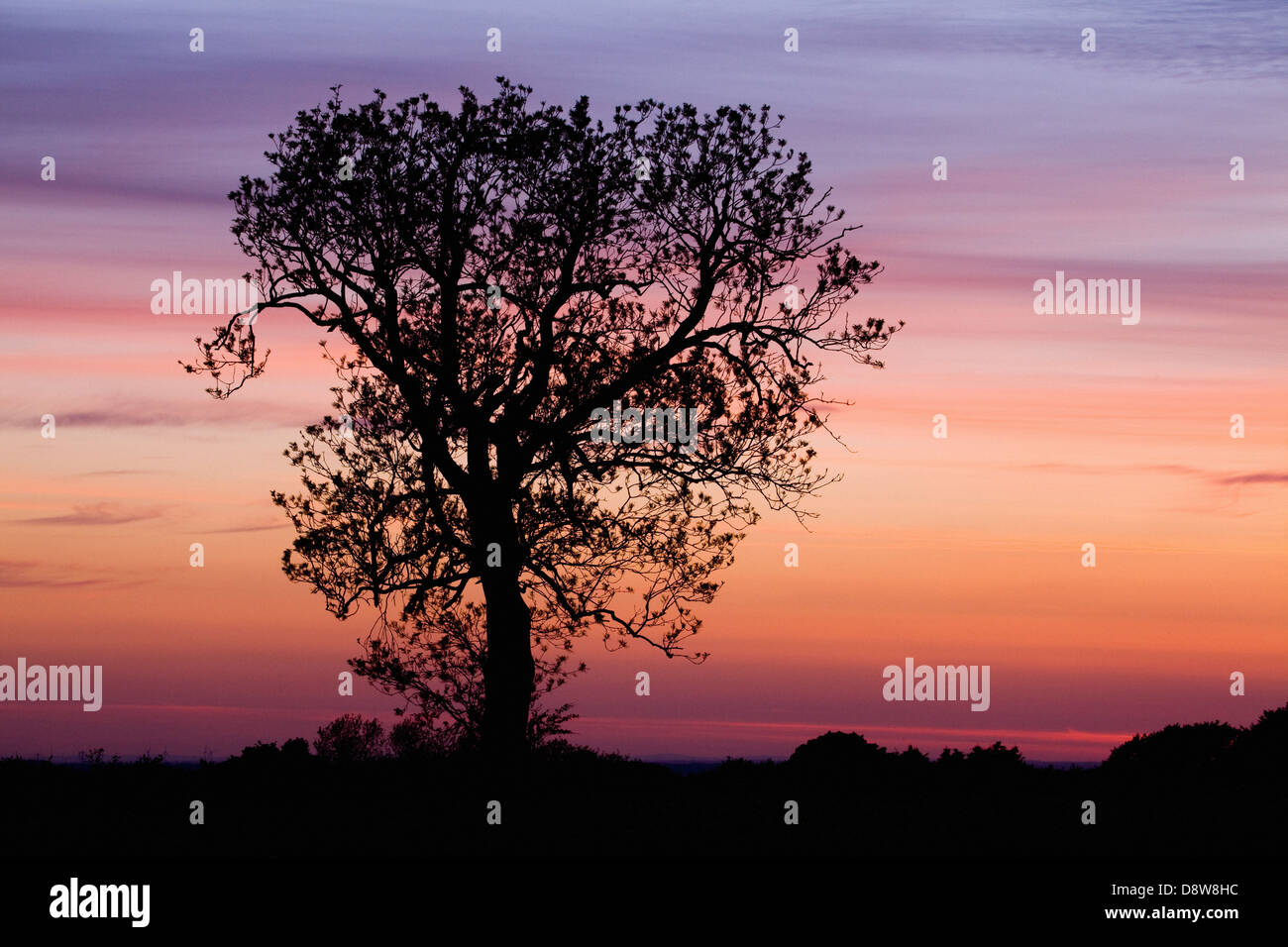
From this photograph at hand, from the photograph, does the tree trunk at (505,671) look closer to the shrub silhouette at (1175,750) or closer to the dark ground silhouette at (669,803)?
the dark ground silhouette at (669,803)

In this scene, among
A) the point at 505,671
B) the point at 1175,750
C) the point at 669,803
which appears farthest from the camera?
the point at 1175,750

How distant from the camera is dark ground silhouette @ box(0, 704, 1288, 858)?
2122 centimetres

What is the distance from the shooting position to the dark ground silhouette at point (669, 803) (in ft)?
69.6

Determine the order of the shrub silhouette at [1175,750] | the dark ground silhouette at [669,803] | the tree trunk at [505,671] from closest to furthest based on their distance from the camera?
the dark ground silhouette at [669,803] → the tree trunk at [505,671] → the shrub silhouette at [1175,750]

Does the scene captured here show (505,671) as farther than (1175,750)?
No

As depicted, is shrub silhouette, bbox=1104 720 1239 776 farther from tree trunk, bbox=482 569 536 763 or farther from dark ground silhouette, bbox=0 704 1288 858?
tree trunk, bbox=482 569 536 763

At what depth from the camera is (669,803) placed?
25.0 meters

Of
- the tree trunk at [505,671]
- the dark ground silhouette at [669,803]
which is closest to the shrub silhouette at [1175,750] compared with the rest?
the dark ground silhouette at [669,803]

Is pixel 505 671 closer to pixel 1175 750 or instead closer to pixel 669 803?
pixel 669 803

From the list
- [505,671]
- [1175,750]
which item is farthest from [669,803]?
[1175,750]

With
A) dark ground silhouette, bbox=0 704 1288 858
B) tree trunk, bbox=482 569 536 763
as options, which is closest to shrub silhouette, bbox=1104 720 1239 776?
dark ground silhouette, bbox=0 704 1288 858

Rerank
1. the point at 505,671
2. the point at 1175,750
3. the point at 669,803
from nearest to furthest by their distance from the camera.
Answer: the point at 669,803 → the point at 505,671 → the point at 1175,750
